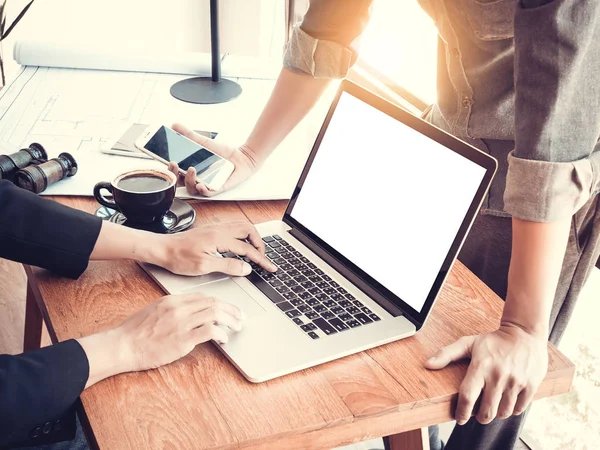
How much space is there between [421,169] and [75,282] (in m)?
0.49

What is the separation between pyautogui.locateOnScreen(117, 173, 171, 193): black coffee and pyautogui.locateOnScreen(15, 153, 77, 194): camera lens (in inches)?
6.9

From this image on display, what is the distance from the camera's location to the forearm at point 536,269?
77 cm

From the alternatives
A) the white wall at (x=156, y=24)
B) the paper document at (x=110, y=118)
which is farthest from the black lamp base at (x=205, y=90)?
the white wall at (x=156, y=24)

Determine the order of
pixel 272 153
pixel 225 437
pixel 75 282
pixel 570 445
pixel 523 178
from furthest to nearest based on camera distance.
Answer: pixel 570 445 → pixel 272 153 → pixel 75 282 → pixel 523 178 → pixel 225 437

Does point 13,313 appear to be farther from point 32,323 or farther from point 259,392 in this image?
point 259,392

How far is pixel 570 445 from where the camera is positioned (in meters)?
1.60

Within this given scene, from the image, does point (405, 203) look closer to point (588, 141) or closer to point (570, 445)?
point (588, 141)

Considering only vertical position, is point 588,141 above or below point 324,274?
above

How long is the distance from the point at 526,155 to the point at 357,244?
0.86 ft

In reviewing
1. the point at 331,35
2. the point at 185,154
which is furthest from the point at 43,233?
the point at 331,35

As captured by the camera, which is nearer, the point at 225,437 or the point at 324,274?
the point at 225,437

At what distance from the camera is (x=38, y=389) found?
28.0 inches

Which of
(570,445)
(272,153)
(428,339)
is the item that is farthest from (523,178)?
(570,445)

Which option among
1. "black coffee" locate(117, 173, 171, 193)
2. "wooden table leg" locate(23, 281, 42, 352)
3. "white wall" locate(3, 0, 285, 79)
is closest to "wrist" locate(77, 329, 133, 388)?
"black coffee" locate(117, 173, 171, 193)
